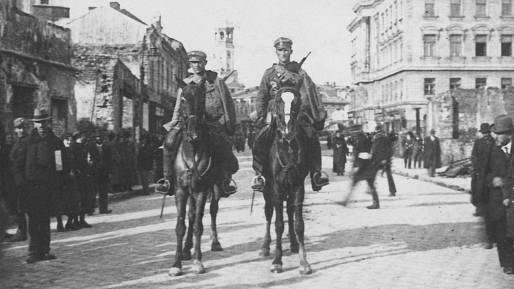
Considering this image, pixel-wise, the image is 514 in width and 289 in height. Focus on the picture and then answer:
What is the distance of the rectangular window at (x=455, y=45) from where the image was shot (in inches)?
2152

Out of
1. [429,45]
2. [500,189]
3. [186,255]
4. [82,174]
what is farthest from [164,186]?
[429,45]

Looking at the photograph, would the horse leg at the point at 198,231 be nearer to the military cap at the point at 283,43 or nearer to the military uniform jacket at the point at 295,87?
the military uniform jacket at the point at 295,87

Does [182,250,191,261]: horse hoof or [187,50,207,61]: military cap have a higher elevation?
[187,50,207,61]: military cap

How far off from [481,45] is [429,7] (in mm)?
6187

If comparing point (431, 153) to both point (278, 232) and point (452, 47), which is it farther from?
point (452, 47)

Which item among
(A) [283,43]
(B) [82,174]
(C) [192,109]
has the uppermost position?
(A) [283,43]

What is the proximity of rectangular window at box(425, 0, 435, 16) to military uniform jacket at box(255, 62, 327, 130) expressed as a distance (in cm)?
5040

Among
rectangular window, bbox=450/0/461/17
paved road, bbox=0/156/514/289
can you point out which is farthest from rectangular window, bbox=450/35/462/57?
paved road, bbox=0/156/514/289

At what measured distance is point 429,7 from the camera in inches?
2136

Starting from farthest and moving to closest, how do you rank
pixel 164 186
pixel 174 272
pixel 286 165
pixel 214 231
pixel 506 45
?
pixel 506 45, pixel 214 231, pixel 164 186, pixel 286 165, pixel 174 272

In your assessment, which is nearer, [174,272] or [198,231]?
[174,272]

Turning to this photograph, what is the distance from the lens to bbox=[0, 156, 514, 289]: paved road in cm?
641

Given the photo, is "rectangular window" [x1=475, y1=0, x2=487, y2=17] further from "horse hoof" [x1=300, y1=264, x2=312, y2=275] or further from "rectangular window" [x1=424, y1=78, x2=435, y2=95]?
"horse hoof" [x1=300, y1=264, x2=312, y2=275]

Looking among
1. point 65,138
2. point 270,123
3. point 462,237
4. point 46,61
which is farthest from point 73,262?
point 46,61
